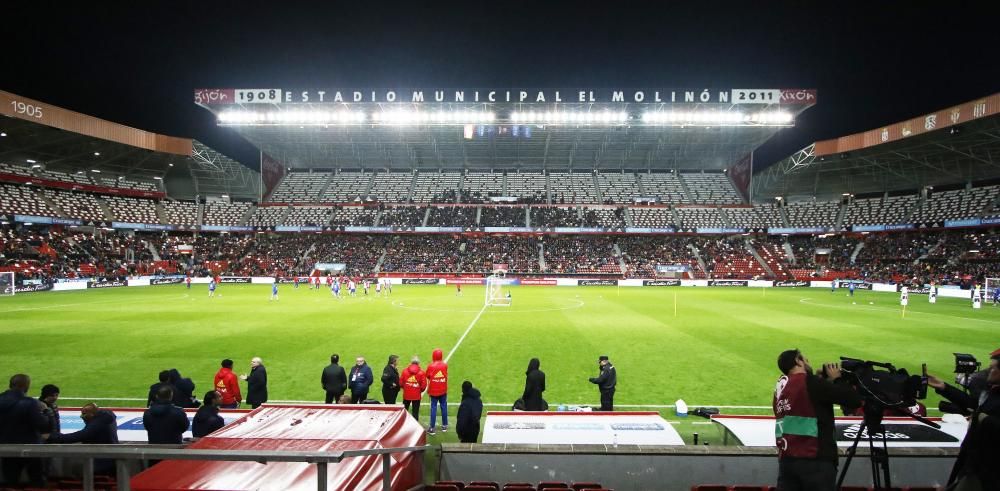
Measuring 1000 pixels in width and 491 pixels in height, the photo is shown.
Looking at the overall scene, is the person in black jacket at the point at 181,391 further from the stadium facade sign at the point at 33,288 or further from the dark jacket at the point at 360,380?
the stadium facade sign at the point at 33,288

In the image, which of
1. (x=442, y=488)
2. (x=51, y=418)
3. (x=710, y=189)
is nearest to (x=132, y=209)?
(x=51, y=418)

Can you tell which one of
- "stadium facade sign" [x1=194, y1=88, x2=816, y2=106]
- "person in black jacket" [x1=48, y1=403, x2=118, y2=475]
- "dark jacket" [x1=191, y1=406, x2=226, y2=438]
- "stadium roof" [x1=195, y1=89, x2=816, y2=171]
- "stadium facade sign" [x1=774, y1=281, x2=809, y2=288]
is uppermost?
"stadium facade sign" [x1=194, y1=88, x2=816, y2=106]

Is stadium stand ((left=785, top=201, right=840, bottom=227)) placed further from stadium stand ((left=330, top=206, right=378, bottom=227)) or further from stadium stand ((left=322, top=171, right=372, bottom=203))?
stadium stand ((left=322, top=171, right=372, bottom=203))

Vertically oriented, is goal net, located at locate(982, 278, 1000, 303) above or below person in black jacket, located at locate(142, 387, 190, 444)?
below

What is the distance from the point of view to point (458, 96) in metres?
46.1

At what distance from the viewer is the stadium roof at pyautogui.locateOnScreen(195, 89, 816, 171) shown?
45.8 meters

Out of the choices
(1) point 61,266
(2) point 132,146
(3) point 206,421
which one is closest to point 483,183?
(2) point 132,146

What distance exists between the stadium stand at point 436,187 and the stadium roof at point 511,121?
474 cm

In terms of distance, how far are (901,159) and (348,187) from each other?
66.3m

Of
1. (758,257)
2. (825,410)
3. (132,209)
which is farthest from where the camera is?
(758,257)

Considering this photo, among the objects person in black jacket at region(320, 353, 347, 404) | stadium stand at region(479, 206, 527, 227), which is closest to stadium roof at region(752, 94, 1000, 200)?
stadium stand at region(479, 206, 527, 227)

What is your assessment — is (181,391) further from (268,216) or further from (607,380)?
(268,216)

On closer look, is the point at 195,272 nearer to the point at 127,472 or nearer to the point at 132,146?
the point at 132,146

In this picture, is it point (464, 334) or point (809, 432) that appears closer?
point (809, 432)
